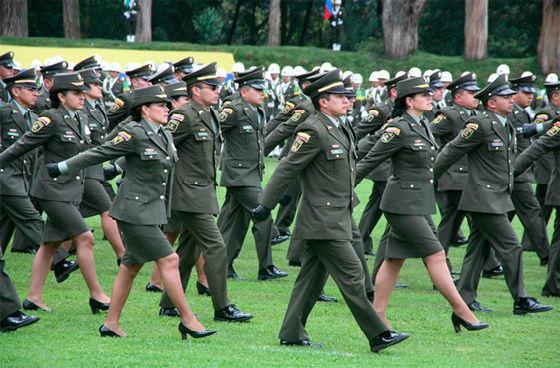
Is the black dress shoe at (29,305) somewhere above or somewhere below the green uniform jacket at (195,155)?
below

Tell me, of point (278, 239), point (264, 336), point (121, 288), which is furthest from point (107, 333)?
point (278, 239)

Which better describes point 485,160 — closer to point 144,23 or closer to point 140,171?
point 140,171

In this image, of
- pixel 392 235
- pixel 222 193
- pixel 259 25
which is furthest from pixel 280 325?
pixel 259 25

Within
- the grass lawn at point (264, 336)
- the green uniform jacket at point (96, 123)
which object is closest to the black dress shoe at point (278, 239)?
the grass lawn at point (264, 336)

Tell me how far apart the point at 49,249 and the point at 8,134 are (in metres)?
2.06

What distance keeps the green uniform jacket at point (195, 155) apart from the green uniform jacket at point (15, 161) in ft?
6.45

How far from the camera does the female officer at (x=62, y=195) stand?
35.3 ft

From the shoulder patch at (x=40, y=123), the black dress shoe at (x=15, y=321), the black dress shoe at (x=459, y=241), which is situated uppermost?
the shoulder patch at (x=40, y=123)

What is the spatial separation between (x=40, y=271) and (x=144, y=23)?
30.1 metres

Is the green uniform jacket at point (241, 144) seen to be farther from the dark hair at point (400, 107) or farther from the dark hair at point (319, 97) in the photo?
the dark hair at point (319, 97)

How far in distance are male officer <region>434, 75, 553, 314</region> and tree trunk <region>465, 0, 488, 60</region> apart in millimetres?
25509

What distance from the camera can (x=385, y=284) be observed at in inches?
406

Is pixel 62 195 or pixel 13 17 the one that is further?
pixel 13 17

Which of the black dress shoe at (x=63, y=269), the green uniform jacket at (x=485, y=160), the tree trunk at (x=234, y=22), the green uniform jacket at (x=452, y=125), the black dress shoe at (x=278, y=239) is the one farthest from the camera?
the tree trunk at (x=234, y=22)
